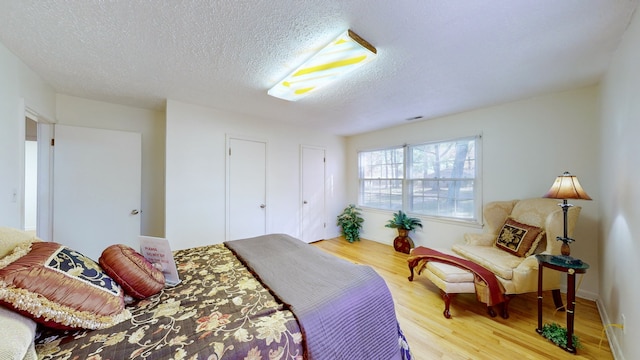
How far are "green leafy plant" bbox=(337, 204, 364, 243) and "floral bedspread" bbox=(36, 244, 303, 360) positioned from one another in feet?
11.2

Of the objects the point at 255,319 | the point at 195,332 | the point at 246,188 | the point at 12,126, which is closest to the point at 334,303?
the point at 255,319

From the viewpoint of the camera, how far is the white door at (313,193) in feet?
14.1

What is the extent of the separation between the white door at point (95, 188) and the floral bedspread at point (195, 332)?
228 centimetres

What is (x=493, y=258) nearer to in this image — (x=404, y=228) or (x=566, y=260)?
(x=566, y=260)

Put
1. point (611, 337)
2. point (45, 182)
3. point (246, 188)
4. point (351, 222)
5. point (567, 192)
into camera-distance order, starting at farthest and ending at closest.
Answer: point (351, 222) < point (246, 188) < point (45, 182) < point (567, 192) < point (611, 337)

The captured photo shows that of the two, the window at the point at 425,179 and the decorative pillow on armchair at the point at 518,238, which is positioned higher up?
the window at the point at 425,179

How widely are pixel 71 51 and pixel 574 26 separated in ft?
12.1

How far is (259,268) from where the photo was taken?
1.57 m

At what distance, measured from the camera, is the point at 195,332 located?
0.93 m

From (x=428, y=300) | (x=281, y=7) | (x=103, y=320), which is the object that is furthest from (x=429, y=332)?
(x=281, y=7)

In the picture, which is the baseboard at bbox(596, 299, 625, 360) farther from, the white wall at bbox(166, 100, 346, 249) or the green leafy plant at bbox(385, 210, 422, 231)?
the white wall at bbox(166, 100, 346, 249)

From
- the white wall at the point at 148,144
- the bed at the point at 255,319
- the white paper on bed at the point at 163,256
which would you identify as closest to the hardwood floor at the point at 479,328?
the bed at the point at 255,319

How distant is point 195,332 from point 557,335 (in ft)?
8.64

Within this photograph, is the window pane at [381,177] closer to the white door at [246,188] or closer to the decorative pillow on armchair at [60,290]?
the white door at [246,188]
